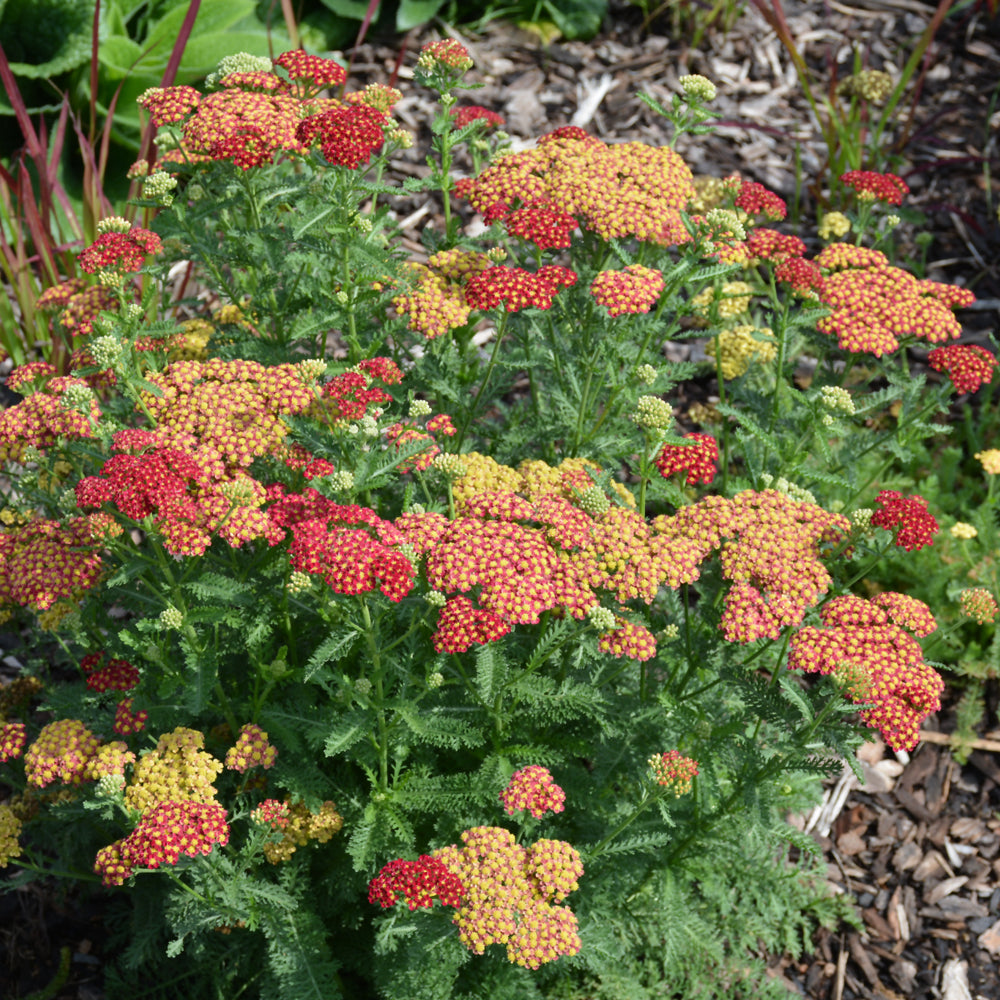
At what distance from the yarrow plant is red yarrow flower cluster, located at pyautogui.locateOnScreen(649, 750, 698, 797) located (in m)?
0.02

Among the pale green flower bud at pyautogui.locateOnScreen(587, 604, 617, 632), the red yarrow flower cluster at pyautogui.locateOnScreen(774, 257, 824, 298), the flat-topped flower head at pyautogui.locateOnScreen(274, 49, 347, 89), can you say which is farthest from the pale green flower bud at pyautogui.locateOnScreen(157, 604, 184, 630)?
the red yarrow flower cluster at pyautogui.locateOnScreen(774, 257, 824, 298)

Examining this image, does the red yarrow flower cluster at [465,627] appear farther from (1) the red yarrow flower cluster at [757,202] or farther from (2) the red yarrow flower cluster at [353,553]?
(1) the red yarrow flower cluster at [757,202]

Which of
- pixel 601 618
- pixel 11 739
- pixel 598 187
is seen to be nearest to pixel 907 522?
pixel 601 618

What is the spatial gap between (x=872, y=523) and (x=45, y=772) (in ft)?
10.1

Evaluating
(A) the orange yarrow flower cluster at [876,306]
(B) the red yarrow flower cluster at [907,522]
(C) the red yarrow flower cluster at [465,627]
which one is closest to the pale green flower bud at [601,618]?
(C) the red yarrow flower cluster at [465,627]

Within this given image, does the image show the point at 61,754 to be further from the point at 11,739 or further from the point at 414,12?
the point at 414,12

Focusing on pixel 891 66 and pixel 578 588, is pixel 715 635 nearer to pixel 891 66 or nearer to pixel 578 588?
pixel 578 588

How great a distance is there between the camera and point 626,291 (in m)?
4.00

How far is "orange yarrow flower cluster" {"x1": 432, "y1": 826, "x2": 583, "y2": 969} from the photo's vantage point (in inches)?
123

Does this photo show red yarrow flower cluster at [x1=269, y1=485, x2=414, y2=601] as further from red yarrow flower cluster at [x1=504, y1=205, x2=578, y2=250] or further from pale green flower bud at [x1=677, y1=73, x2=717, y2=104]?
pale green flower bud at [x1=677, y1=73, x2=717, y2=104]

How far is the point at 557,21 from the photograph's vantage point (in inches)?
349

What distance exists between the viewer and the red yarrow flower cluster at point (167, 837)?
3.12 meters

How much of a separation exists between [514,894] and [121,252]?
273 centimetres

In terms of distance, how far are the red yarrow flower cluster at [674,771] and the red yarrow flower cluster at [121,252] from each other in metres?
2.70
